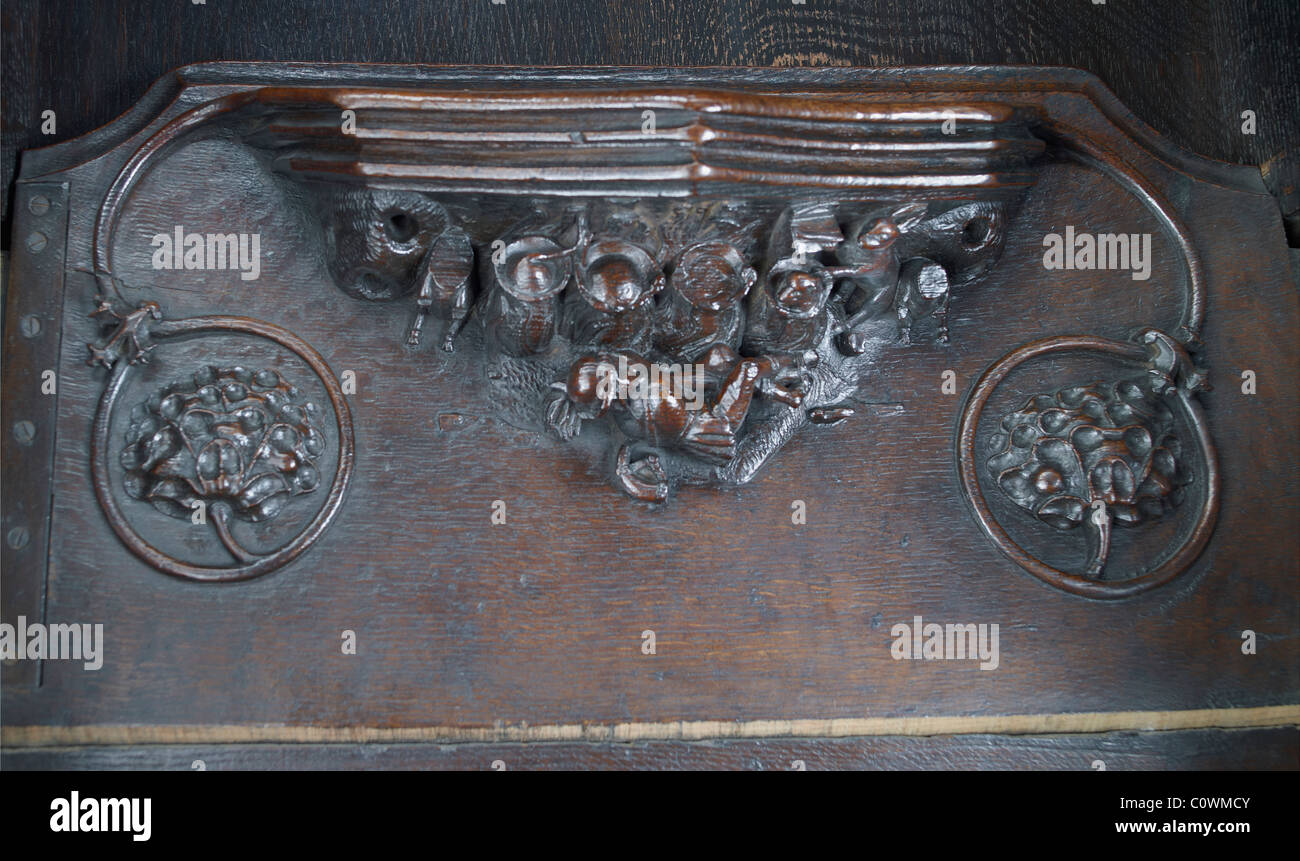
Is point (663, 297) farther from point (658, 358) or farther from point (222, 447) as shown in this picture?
point (222, 447)

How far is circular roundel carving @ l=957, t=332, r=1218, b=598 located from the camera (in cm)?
144

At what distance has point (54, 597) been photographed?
4.40 ft

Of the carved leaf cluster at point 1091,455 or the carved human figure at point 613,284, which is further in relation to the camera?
the carved leaf cluster at point 1091,455

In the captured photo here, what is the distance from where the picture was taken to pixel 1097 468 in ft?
4.71

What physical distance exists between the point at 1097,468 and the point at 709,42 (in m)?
0.79

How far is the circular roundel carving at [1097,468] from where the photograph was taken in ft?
4.72

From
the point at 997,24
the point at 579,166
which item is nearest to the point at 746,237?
the point at 579,166

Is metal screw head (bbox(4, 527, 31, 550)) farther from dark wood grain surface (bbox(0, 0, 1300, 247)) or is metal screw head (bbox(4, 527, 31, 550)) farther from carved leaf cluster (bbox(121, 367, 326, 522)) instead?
dark wood grain surface (bbox(0, 0, 1300, 247))

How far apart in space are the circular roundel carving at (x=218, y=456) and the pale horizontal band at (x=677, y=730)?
198 mm

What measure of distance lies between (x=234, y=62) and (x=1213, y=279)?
1.36m

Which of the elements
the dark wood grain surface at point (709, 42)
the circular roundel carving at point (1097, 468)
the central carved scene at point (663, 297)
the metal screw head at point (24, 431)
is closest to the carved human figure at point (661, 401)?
the central carved scene at point (663, 297)

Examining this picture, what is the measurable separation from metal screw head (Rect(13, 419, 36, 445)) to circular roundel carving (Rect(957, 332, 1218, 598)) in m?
1.20

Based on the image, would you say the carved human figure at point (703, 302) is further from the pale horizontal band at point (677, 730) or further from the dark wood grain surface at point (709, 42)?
the pale horizontal band at point (677, 730)

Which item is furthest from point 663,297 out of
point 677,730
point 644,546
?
point 677,730
